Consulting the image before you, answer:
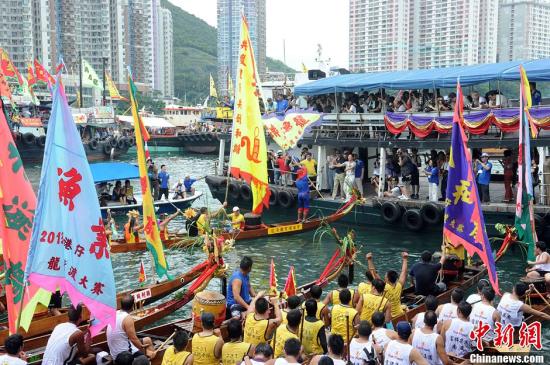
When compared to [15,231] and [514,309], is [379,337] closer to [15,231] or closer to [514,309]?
[514,309]

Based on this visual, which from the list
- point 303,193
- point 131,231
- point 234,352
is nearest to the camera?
point 234,352

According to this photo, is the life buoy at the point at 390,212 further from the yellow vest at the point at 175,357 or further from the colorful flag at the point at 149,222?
the yellow vest at the point at 175,357

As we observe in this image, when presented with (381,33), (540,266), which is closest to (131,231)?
(540,266)

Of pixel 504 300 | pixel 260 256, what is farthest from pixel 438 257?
pixel 260 256

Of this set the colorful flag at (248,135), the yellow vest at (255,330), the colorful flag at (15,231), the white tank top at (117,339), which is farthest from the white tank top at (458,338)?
the colorful flag at (248,135)

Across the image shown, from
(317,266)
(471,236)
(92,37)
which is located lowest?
(317,266)

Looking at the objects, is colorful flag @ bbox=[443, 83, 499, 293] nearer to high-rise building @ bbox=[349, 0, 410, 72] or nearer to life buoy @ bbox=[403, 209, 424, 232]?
life buoy @ bbox=[403, 209, 424, 232]

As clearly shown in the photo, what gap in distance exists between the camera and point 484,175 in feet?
63.5

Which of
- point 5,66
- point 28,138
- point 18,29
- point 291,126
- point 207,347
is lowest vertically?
point 207,347

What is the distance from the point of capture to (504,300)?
32.9 ft

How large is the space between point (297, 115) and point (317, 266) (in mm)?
5111

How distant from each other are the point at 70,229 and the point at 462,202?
6736 mm

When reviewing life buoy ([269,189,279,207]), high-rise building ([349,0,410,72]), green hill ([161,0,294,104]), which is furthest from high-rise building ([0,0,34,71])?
life buoy ([269,189,279,207])

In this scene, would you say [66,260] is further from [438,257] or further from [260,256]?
[260,256]
